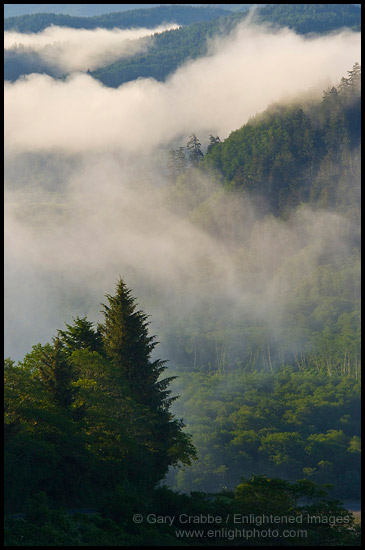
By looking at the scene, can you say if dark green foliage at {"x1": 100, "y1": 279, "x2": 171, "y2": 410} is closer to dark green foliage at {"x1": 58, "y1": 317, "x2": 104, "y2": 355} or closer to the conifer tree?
dark green foliage at {"x1": 58, "y1": 317, "x2": 104, "y2": 355}

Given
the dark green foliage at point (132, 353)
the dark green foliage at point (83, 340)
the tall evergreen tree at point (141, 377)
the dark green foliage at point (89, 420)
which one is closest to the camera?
the dark green foliage at point (89, 420)

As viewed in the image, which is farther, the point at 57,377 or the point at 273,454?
the point at 273,454

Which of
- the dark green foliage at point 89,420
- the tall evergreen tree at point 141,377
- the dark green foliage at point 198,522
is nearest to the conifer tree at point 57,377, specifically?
the dark green foliage at point 89,420

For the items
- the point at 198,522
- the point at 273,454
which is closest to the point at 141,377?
the point at 198,522

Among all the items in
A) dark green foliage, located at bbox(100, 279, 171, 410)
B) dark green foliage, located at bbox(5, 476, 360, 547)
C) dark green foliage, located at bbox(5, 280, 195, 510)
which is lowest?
dark green foliage, located at bbox(5, 476, 360, 547)

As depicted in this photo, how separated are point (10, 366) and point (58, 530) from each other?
2067cm

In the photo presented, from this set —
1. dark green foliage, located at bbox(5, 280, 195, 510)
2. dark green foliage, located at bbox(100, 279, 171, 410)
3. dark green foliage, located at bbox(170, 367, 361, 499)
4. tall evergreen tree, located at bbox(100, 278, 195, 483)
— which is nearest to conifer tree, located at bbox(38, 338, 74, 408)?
dark green foliage, located at bbox(5, 280, 195, 510)

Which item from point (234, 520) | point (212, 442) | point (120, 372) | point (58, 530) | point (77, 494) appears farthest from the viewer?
point (212, 442)

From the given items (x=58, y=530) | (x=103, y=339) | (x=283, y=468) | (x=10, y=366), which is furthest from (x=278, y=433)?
(x=58, y=530)

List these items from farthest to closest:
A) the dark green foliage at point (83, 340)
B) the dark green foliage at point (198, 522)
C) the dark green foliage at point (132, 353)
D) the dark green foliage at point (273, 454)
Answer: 1. the dark green foliage at point (273, 454)
2. the dark green foliage at point (83, 340)
3. the dark green foliage at point (132, 353)
4. the dark green foliage at point (198, 522)

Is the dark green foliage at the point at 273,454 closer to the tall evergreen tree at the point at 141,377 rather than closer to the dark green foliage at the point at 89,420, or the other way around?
the tall evergreen tree at the point at 141,377

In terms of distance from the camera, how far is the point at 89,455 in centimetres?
6400

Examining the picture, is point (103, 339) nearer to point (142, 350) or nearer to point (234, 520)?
point (142, 350)

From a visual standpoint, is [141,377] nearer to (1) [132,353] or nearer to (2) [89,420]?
(1) [132,353]
